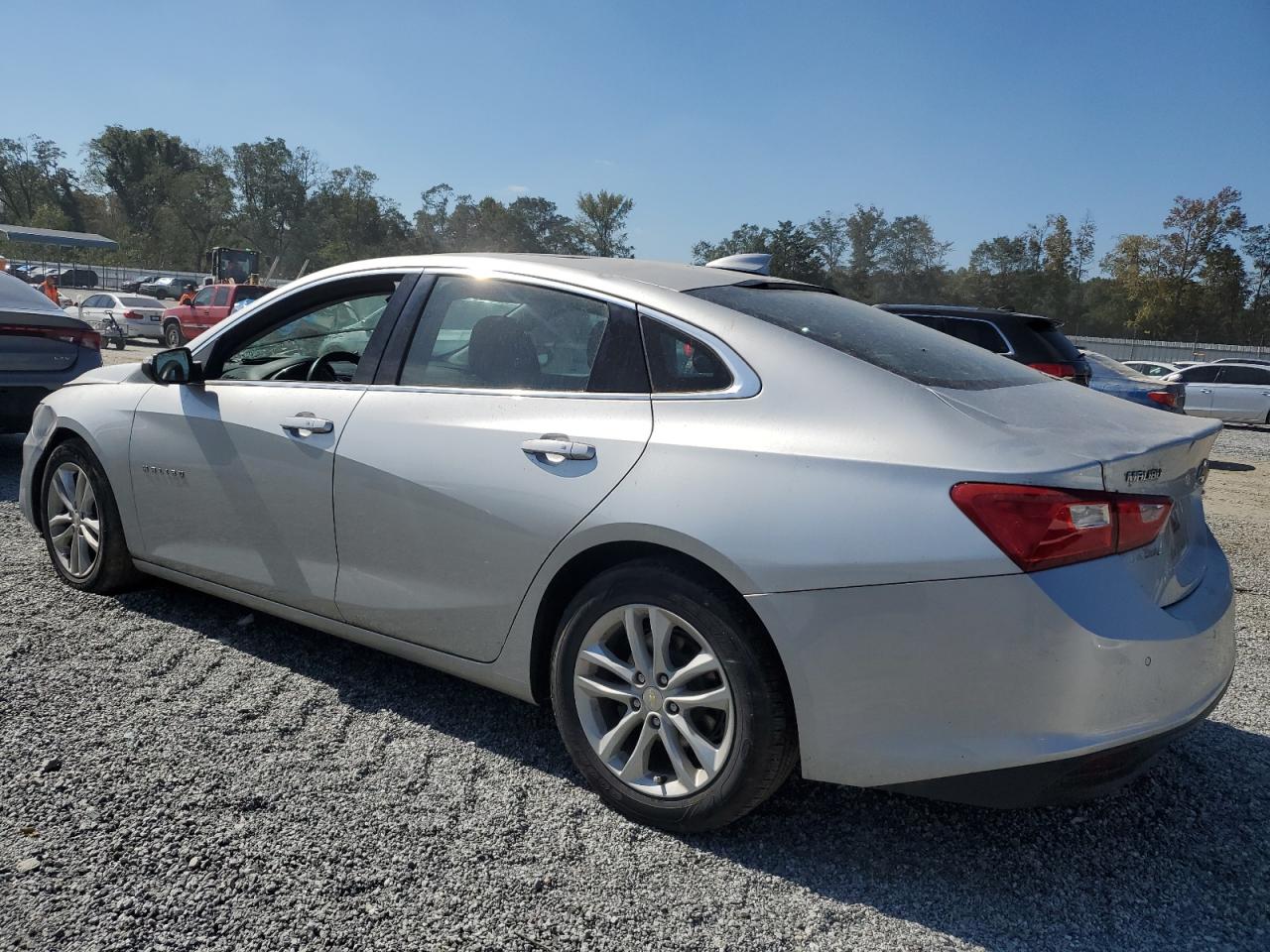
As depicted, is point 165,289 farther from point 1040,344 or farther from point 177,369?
point 177,369

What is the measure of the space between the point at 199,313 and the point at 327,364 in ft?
79.3

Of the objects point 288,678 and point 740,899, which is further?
point 288,678

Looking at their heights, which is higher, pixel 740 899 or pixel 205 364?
pixel 205 364

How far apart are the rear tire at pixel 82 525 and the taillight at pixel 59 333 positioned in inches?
123

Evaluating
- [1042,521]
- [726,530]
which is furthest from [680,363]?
[1042,521]

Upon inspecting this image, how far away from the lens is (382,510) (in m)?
3.01

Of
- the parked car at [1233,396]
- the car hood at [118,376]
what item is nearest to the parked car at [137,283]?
the parked car at [1233,396]

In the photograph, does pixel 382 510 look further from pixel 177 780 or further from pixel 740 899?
pixel 740 899

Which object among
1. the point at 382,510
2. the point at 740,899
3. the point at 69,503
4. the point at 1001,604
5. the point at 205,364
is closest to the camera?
the point at 1001,604

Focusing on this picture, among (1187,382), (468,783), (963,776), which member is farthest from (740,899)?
(1187,382)

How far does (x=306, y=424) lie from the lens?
10.6 feet

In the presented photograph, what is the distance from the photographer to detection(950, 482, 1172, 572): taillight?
204 cm

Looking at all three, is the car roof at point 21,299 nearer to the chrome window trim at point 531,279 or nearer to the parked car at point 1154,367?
the chrome window trim at point 531,279

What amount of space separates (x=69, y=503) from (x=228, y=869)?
2633mm
